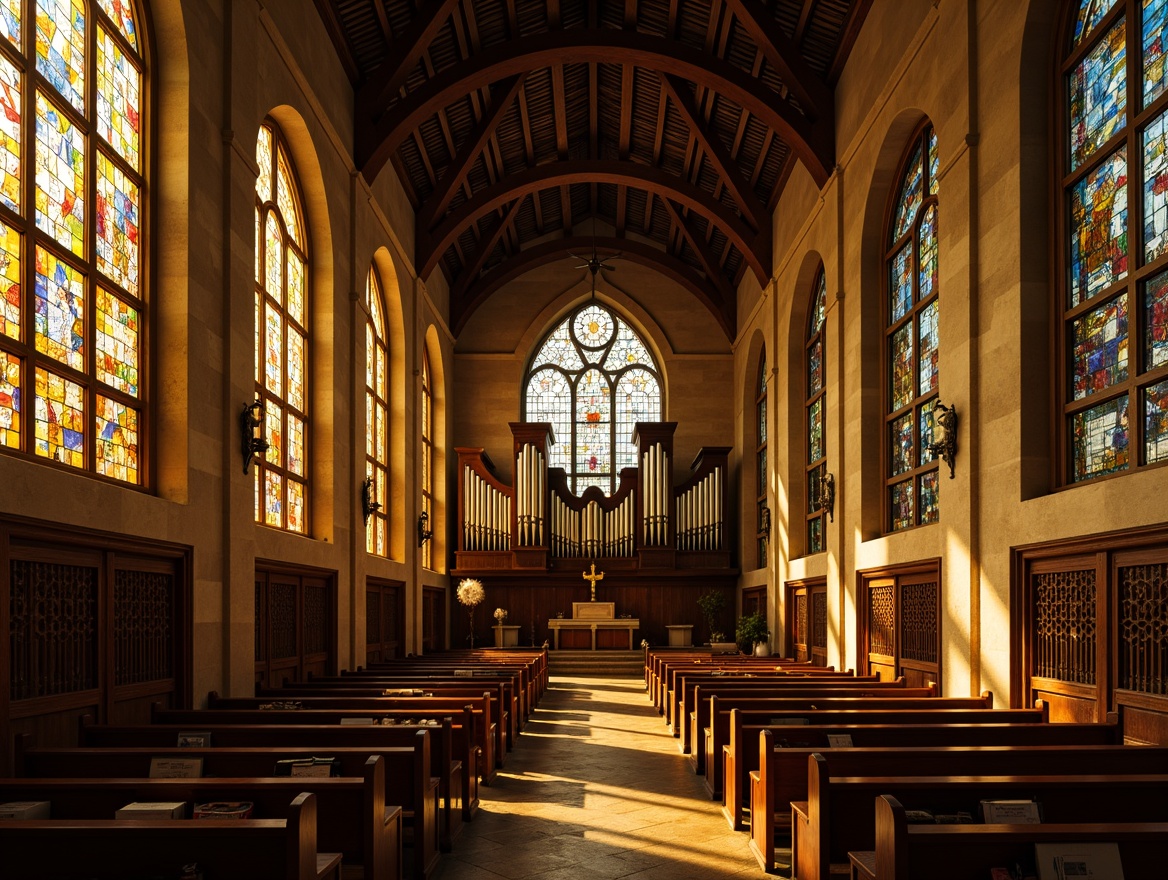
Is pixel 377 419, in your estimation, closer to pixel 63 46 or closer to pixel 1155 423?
pixel 63 46

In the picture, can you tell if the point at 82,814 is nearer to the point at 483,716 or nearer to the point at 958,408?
the point at 483,716

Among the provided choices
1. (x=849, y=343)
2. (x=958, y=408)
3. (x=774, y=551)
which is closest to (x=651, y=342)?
(x=774, y=551)

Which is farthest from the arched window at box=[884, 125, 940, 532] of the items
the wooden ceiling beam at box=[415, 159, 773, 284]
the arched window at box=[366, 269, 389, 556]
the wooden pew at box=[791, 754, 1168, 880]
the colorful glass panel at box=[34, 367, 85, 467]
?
the colorful glass panel at box=[34, 367, 85, 467]

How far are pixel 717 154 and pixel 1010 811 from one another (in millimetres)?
13686

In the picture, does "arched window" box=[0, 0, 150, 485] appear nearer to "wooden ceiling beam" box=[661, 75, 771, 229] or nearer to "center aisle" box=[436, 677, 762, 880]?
"center aisle" box=[436, 677, 762, 880]

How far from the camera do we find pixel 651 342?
23766 millimetres

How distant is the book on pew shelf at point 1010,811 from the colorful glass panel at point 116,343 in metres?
5.89

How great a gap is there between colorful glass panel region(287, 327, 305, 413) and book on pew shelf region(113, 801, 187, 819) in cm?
737

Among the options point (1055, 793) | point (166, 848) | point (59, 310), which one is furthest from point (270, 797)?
point (59, 310)

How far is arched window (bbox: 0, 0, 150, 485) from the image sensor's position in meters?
6.01

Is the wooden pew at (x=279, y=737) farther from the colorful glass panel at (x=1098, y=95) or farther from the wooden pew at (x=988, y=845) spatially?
the colorful glass panel at (x=1098, y=95)

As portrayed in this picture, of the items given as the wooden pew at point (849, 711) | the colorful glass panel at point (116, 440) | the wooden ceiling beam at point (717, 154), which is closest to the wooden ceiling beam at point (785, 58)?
the wooden ceiling beam at point (717, 154)

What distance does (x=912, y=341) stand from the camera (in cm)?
1092

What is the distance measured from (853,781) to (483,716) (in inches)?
165
